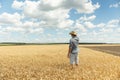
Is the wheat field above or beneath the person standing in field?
beneath

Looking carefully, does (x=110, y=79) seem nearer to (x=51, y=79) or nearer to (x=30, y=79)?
(x=51, y=79)

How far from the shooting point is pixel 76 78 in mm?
10383

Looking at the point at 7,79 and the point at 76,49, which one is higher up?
the point at 76,49

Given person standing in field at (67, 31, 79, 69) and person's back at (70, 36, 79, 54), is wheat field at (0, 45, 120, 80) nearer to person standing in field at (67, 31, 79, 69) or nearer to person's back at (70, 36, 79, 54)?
person standing in field at (67, 31, 79, 69)

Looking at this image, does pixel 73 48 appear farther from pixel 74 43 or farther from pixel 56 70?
pixel 56 70

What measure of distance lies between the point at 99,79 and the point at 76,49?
141 inches

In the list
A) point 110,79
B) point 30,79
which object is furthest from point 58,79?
point 110,79

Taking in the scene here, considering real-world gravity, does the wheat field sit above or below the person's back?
below

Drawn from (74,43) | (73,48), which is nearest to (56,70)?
(73,48)

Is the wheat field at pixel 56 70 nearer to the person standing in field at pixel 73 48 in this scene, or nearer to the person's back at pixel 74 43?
the person standing in field at pixel 73 48

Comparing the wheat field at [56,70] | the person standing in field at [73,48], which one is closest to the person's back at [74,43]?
the person standing in field at [73,48]

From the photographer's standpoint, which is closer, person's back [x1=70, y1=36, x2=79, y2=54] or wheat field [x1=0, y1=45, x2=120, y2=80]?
wheat field [x1=0, y1=45, x2=120, y2=80]

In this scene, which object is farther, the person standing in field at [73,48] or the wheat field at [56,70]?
the person standing in field at [73,48]

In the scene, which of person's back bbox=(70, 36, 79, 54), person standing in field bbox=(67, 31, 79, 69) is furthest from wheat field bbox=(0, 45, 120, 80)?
person's back bbox=(70, 36, 79, 54)
